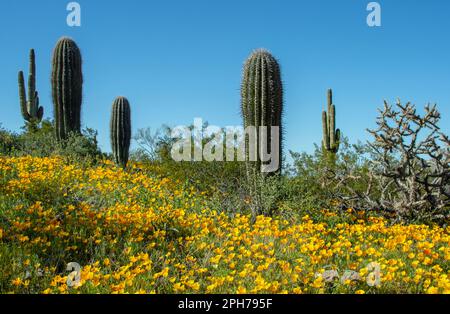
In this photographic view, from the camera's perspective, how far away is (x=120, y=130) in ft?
41.7

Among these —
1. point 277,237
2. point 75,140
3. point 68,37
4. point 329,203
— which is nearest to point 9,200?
point 277,237

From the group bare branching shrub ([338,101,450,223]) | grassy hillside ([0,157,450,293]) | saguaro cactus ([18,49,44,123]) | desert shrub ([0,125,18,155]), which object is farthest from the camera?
saguaro cactus ([18,49,44,123])

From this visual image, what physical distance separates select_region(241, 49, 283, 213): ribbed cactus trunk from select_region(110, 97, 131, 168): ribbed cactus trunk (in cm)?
409

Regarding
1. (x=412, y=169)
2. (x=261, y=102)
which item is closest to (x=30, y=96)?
(x=261, y=102)

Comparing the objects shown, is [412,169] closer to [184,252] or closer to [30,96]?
[184,252]

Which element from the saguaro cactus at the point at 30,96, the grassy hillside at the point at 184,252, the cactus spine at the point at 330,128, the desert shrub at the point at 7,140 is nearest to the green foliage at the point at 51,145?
the desert shrub at the point at 7,140

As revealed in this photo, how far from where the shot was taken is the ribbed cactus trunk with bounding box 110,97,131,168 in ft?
41.4

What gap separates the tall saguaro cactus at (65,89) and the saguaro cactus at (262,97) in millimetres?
7095

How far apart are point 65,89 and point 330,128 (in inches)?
357

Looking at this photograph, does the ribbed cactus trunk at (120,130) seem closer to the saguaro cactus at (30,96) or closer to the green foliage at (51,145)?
the green foliage at (51,145)

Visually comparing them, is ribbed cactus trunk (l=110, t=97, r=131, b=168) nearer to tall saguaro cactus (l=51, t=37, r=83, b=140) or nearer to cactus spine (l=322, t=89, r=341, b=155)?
tall saguaro cactus (l=51, t=37, r=83, b=140)

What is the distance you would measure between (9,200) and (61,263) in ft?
6.35

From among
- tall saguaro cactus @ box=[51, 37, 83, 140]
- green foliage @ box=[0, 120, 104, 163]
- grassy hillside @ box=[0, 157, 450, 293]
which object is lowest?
grassy hillside @ box=[0, 157, 450, 293]

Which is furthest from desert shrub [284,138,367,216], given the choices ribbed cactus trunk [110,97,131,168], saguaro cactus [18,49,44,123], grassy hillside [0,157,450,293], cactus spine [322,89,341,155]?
saguaro cactus [18,49,44,123]
